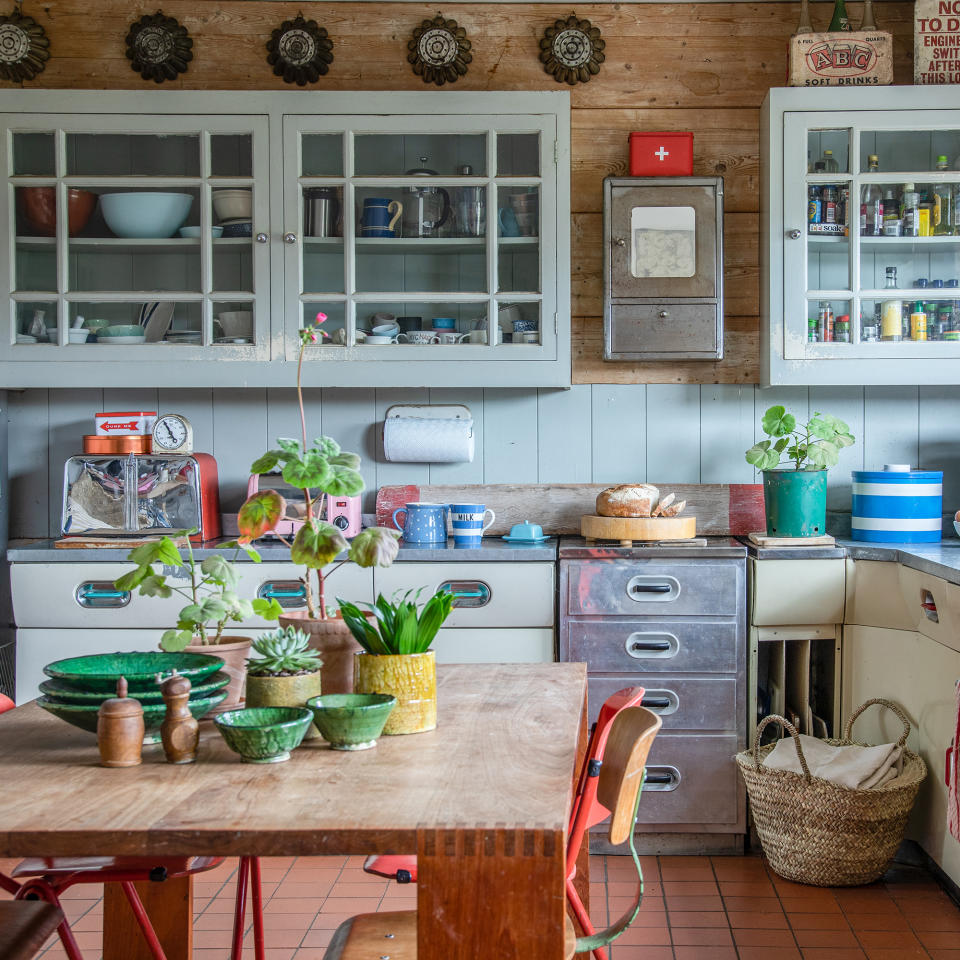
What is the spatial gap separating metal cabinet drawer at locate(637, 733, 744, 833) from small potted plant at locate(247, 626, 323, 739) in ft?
6.06

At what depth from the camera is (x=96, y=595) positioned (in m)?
3.25

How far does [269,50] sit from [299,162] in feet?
1.81

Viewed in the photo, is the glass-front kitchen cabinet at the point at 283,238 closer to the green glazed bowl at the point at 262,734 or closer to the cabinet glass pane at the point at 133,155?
the cabinet glass pane at the point at 133,155

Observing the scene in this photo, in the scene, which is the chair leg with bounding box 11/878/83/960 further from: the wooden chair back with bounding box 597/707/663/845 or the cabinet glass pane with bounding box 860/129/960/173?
the cabinet glass pane with bounding box 860/129/960/173

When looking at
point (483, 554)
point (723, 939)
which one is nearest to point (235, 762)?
point (723, 939)

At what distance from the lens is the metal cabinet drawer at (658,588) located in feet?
10.2

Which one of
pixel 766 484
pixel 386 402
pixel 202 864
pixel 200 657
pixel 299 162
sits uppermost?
pixel 299 162

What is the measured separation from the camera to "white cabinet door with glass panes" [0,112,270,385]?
134 inches

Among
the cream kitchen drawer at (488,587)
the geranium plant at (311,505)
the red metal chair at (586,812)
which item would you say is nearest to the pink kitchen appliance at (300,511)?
the cream kitchen drawer at (488,587)

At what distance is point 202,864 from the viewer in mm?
1876

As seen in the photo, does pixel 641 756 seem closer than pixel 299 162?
Yes

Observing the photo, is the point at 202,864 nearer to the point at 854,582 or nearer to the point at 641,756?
the point at 641,756

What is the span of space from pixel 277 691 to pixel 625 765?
1.57 feet

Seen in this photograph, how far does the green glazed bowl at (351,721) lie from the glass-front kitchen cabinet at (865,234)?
234 cm
